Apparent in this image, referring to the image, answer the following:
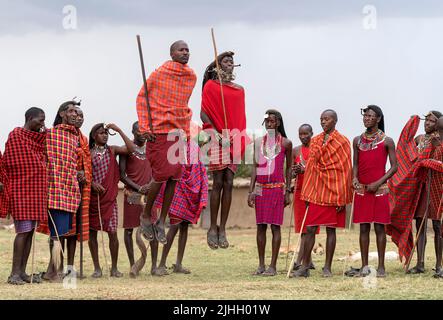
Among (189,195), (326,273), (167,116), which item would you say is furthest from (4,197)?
(326,273)

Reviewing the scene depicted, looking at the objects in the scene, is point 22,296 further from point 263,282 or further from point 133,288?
point 263,282

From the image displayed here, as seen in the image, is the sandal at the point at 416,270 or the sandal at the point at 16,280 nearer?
the sandal at the point at 16,280

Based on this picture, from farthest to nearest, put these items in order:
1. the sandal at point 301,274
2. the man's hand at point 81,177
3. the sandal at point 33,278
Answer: the sandal at point 301,274 < the man's hand at point 81,177 < the sandal at point 33,278

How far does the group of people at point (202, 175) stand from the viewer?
13094 millimetres

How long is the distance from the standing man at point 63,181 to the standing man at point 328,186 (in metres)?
3.53

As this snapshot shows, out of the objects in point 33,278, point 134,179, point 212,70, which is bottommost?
point 33,278

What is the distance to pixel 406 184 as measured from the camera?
15047 mm

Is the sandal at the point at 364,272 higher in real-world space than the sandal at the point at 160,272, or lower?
higher

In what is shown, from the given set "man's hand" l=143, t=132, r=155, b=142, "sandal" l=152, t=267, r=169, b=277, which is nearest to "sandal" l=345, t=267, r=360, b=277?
"sandal" l=152, t=267, r=169, b=277

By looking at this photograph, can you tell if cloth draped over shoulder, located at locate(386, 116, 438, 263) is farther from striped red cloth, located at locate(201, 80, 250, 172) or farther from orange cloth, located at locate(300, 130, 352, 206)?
striped red cloth, located at locate(201, 80, 250, 172)

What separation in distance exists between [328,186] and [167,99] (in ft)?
9.93

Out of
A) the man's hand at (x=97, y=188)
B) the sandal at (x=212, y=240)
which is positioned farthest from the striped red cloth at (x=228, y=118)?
the man's hand at (x=97, y=188)

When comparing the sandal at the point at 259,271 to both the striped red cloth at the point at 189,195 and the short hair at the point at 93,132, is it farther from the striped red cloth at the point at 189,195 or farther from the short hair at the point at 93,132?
the short hair at the point at 93,132

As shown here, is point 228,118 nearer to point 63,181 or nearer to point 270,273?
point 63,181
